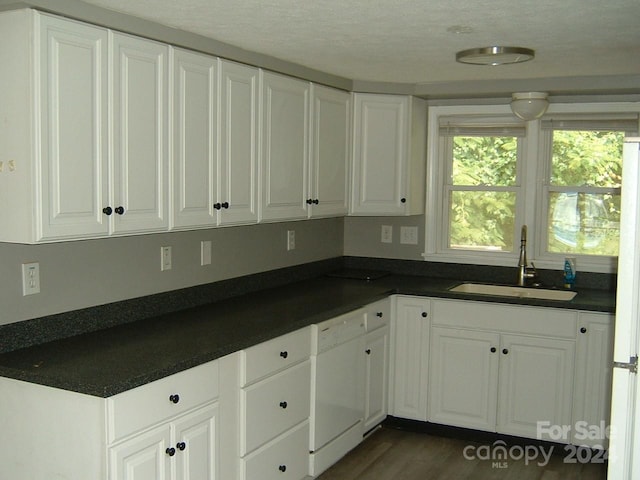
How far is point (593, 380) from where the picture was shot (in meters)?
4.01

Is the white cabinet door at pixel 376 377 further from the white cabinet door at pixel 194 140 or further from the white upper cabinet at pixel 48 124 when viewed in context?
the white upper cabinet at pixel 48 124

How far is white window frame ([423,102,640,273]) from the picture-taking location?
451 cm

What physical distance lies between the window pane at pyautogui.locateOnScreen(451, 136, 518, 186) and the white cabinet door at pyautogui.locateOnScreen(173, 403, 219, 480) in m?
2.70

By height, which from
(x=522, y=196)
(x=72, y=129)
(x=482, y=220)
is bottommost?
(x=482, y=220)

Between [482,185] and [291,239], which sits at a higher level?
[482,185]

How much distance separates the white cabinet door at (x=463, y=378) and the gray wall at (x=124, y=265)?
3.58ft

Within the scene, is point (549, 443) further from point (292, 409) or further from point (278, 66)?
point (278, 66)

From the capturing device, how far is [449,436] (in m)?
4.43

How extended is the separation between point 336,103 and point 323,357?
1588 mm

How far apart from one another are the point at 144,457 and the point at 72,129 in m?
1.17

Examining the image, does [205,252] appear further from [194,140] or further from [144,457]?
[144,457]

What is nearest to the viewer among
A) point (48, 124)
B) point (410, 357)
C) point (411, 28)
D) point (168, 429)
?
point (48, 124)

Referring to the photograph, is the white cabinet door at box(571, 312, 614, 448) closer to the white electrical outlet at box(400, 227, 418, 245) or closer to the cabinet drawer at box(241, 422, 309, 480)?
the white electrical outlet at box(400, 227, 418, 245)

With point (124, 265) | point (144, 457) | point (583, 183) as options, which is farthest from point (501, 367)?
point (144, 457)
